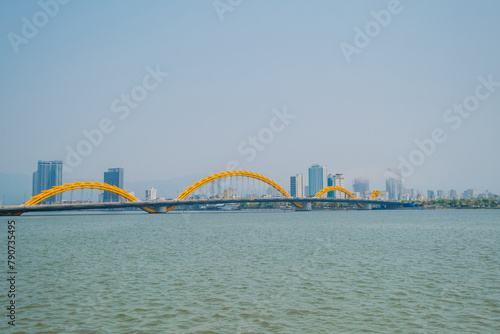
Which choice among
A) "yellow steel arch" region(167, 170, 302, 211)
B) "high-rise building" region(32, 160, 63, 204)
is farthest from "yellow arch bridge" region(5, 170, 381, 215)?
"high-rise building" region(32, 160, 63, 204)

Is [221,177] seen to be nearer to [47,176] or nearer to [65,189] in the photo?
[65,189]

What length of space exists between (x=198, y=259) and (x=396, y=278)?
9357 millimetres

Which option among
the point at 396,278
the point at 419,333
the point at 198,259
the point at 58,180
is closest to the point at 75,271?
the point at 198,259

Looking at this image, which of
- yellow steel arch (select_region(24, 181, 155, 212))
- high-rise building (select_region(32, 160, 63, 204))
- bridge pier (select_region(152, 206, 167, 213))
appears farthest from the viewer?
high-rise building (select_region(32, 160, 63, 204))

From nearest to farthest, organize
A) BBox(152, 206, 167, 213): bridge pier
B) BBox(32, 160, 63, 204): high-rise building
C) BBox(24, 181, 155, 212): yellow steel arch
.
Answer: BBox(24, 181, 155, 212): yellow steel arch → BBox(152, 206, 167, 213): bridge pier → BBox(32, 160, 63, 204): high-rise building

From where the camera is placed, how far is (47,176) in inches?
6161

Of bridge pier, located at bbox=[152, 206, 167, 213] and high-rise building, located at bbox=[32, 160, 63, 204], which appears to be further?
high-rise building, located at bbox=[32, 160, 63, 204]

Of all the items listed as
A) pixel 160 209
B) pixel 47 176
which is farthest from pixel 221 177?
pixel 47 176

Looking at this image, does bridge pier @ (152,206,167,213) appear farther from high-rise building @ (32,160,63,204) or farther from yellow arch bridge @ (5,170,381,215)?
high-rise building @ (32,160,63,204)

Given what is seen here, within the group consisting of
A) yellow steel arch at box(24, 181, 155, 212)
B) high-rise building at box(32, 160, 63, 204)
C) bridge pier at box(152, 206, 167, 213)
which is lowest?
bridge pier at box(152, 206, 167, 213)

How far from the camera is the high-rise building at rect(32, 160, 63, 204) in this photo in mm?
147125

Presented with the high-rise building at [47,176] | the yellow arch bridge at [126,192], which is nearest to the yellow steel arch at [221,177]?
the yellow arch bridge at [126,192]

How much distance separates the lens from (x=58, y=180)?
14512cm

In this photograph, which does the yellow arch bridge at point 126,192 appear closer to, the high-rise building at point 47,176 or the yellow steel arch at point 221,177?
the yellow steel arch at point 221,177
